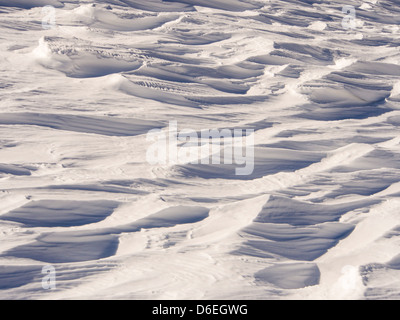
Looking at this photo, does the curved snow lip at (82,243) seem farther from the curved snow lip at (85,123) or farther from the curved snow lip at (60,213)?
the curved snow lip at (85,123)

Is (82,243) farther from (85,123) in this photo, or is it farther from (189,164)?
(85,123)

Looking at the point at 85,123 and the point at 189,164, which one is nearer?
the point at 189,164

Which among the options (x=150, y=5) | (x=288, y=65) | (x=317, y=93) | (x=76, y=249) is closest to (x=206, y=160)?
(x=76, y=249)

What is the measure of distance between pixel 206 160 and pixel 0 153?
750mm

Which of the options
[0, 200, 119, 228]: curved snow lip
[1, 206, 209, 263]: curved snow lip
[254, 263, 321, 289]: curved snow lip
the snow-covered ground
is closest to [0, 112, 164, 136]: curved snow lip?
the snow-covered ground

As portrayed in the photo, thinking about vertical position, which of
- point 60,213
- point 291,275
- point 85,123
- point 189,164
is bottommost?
point 291,275

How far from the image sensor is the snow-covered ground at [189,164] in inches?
64.0

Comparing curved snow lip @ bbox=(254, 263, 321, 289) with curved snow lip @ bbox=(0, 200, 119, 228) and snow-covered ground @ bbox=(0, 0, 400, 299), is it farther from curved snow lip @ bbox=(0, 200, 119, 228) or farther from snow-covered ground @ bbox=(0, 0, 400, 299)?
curved snow lip @ bbox=(0, 200, 119, 228)

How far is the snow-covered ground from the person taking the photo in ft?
5.33

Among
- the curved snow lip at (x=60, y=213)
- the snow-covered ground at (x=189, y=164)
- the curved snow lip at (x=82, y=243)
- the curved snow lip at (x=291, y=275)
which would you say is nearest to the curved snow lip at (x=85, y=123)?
the snow-covered ground at (x=189, y=164)

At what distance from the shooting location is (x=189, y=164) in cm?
225

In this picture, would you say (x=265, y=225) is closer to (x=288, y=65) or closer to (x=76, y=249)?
(x=76, y=249)

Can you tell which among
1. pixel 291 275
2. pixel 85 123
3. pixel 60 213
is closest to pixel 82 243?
pixel 60 213

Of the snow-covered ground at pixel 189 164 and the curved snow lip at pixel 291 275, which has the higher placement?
the snow-covered ground at pixel 189 164
